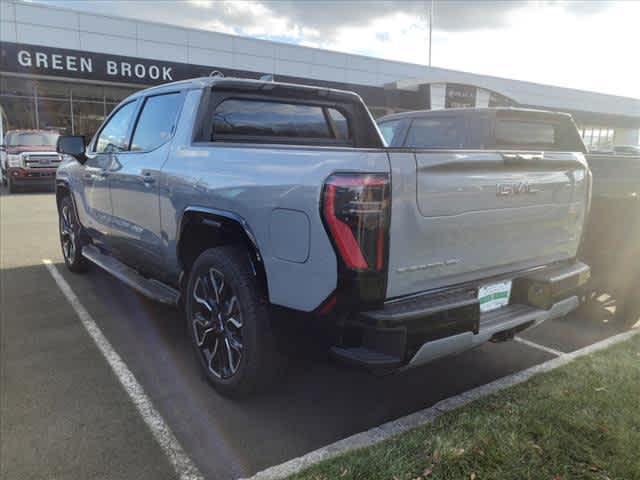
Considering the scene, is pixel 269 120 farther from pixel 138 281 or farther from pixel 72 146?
pixel 72 146

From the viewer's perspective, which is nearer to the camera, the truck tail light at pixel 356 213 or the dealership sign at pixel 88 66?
the truck tail light at pixel 356 213

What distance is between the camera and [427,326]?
8.40 ft

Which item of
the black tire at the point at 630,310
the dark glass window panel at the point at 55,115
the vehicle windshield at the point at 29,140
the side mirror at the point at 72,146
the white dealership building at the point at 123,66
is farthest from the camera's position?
the dark glass window panel at the point at 55,115

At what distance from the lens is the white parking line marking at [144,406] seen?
2661 millimetres

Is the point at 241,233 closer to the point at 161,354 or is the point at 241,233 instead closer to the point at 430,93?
the point at 161,354

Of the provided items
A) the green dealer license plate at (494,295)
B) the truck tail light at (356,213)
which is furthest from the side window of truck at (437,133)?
the truck tail light at (356,213)

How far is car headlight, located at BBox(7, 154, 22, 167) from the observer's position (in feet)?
51.2

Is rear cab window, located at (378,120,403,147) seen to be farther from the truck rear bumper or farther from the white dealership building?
the white dealership building

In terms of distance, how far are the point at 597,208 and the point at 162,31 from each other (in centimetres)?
2290

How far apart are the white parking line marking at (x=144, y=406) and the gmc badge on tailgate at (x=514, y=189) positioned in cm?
219

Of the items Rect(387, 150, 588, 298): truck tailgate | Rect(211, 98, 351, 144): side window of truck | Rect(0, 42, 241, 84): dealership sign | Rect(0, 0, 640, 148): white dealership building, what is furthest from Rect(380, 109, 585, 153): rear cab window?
Rect(0, 0, 640, 148): white dealership building

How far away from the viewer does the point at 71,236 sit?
625 cm

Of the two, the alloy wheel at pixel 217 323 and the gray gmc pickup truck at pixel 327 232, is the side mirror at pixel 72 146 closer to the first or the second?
the gray gmc pickup truck at pixel 327 232

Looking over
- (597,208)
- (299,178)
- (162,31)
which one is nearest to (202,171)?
(299,178)
